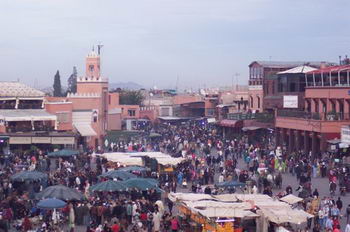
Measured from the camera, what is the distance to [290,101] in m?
57.3

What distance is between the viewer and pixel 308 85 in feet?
182

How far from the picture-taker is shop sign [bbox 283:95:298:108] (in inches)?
2235

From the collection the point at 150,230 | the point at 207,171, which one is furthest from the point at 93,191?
the point at 207,171

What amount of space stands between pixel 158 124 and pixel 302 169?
4983 cm

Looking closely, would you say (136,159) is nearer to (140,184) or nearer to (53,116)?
(140,184)

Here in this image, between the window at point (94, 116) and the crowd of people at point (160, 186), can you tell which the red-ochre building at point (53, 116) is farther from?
the crowd of people at point (160, 186)

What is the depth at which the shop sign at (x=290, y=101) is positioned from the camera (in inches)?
2235

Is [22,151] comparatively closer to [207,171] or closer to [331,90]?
[207,171]

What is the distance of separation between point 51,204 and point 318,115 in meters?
26.2

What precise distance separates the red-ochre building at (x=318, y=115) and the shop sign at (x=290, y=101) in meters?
1.78

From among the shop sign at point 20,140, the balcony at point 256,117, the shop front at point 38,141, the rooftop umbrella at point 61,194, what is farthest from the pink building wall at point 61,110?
the rooftop umbrella at point 61,194

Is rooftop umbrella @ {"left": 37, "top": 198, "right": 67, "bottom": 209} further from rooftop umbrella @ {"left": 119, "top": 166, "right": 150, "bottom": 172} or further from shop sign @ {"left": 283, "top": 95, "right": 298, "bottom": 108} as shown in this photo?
shop sign @ {"left": 283, "top": 95, "right": 298, "bottom": 108}

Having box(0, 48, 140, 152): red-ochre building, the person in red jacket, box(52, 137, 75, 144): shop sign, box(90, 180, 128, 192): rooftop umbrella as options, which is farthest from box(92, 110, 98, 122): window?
the person in red jacket

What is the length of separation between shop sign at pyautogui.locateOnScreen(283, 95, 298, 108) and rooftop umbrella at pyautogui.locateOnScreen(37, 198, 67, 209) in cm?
3483
